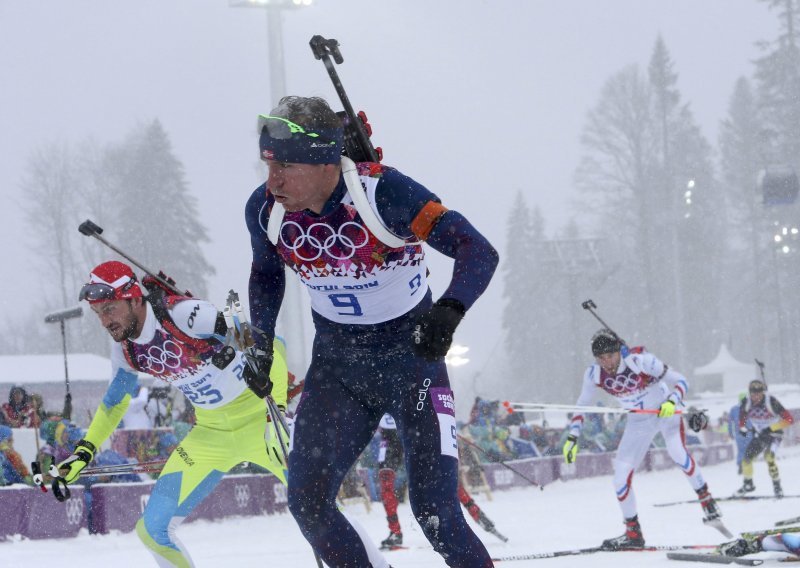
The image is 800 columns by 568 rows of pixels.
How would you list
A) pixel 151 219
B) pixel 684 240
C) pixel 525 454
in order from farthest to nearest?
pixel 684 240
pixel 151 219
pixel 525 454

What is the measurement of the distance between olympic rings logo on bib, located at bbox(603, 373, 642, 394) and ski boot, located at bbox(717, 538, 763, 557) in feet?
11.0

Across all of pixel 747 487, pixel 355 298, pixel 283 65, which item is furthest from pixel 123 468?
pixel 283 65

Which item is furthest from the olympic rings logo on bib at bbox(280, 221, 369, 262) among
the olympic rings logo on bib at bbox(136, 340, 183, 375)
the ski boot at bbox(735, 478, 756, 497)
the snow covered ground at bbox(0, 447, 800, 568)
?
the ski boot at bbox(735, 478, 756, 497)

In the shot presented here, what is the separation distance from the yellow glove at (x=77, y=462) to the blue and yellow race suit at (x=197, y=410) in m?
0.08

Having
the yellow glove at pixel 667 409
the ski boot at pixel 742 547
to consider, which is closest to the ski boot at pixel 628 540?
the yellow glove at pixel 667 409

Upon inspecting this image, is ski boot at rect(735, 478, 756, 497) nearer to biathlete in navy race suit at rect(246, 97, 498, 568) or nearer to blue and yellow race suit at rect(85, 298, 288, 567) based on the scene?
blue and yellow race suit at rect(85, 298, 288, 567)

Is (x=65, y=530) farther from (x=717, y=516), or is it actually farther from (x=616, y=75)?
(x=616, y=75)

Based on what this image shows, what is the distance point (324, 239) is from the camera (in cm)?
455

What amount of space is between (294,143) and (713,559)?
17.3 feet

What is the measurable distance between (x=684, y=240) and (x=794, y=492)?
158 ft

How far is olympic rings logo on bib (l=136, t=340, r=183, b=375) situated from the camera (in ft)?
20.9

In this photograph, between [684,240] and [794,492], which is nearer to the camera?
[794,492]

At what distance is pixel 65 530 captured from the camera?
11695mm

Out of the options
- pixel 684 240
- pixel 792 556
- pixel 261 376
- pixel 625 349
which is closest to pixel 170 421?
pixel 625 349
